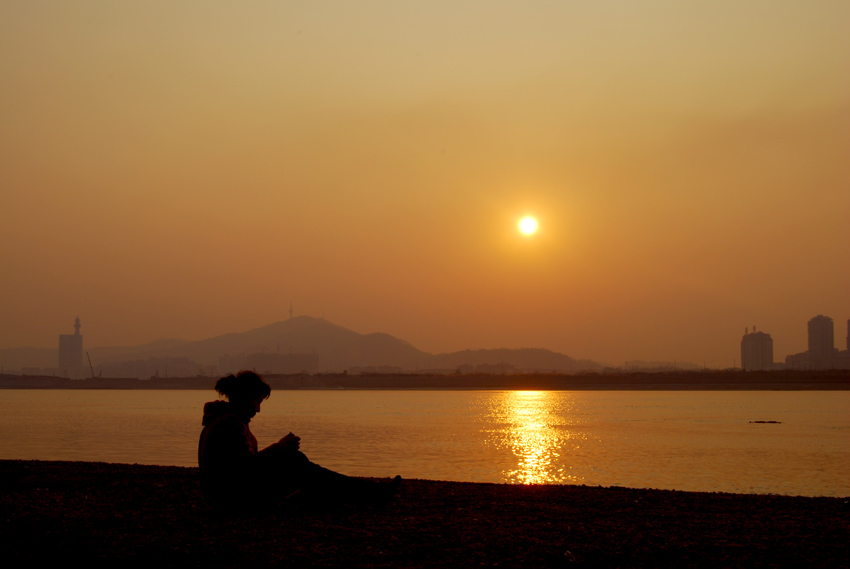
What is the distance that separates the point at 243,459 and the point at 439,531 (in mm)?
2032

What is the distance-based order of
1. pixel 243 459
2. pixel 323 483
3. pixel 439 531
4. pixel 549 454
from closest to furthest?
pixel 243 459
pixel 323 483
pixel 439 531
pixel 549 454

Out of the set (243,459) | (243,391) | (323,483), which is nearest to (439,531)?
(323,483)

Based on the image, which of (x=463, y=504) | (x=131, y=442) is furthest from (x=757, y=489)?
(x=131, y=442)

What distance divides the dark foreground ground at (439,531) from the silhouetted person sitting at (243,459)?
0.43 m

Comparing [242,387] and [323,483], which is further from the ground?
[242,387]

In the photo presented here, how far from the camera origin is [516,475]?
20.2 meters

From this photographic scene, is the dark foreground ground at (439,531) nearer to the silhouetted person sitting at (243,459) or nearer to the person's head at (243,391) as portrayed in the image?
the silhouetted person sitting at (243,459)

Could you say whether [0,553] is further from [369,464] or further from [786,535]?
[369,464]

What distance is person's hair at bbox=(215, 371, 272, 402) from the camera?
23.7 ft

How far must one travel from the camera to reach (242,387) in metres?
7.21

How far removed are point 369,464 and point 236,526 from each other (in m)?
14.4

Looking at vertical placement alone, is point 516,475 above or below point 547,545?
below

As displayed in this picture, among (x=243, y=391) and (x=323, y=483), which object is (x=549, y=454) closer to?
(x=323, y=483)

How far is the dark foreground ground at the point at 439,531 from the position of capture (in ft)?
22.3
